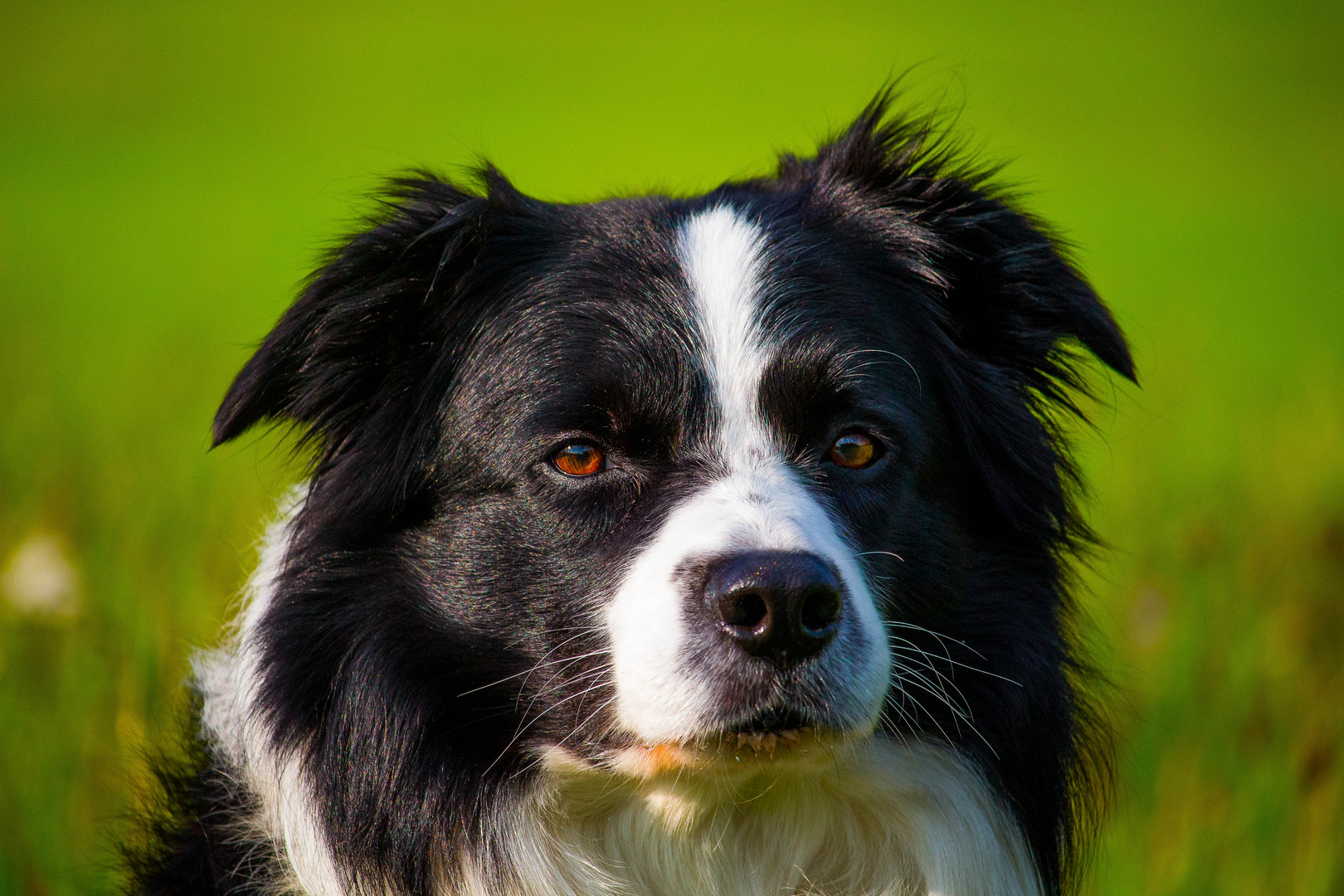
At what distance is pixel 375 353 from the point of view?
120 inches

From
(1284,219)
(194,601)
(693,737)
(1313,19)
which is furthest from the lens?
(1313,19)

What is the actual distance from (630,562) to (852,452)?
64 centimetres

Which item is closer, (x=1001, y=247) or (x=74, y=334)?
(x=1001, y=247)

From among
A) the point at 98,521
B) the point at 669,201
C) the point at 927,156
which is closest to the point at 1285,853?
the point at 927,156

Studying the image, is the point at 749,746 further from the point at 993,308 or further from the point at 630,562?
the point at 993,308

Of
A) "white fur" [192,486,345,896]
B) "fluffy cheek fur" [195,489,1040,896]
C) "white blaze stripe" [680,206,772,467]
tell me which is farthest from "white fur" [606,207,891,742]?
"white fur" [192,486,345,896]

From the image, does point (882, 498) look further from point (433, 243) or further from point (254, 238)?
point (254, 238)

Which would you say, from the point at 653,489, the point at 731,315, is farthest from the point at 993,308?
the point at 653,489

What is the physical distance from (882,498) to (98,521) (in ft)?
12.1

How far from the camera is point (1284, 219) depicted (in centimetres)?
1335

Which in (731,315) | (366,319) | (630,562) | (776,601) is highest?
(731,315)

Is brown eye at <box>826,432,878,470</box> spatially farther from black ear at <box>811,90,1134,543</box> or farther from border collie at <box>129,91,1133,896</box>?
black ear at <box>811,90,1134,543</box>

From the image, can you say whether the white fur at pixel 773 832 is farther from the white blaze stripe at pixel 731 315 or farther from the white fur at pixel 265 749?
the white blaze stripe at pixel 731 315

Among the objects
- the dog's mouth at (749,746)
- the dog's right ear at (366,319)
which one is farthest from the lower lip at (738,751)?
the dog's right ear at (366,319)
